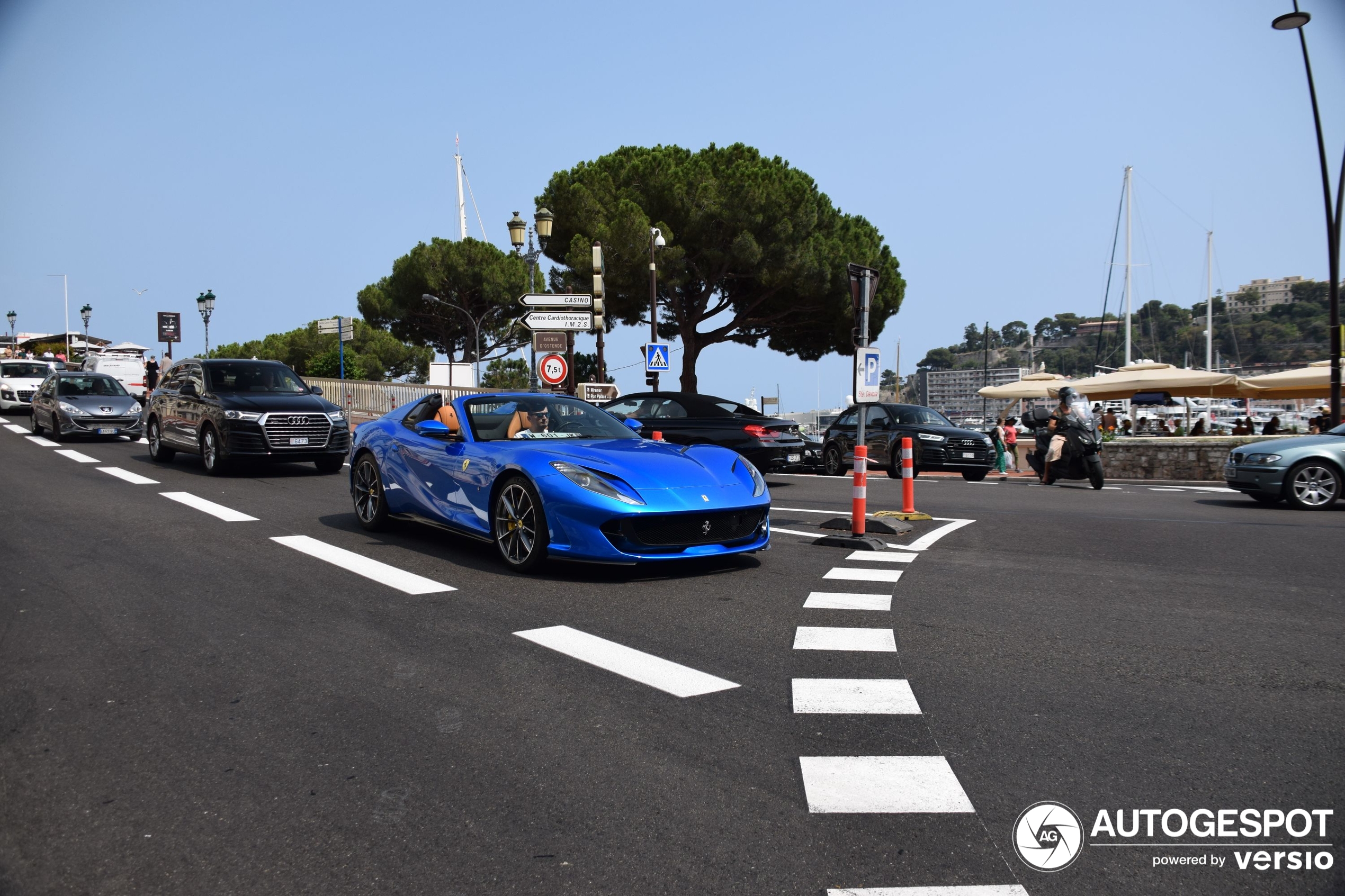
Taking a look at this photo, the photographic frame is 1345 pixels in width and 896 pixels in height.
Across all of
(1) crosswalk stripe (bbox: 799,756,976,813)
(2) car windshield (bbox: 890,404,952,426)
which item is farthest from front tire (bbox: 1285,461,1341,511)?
(1) crosswalk stripe (bbox: 799,756,976,813)

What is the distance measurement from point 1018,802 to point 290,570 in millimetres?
5434

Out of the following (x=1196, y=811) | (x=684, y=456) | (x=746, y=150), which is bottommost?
(x=1196, y=811)

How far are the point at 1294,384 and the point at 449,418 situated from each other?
23.8 metres

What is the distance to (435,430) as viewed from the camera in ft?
25.4

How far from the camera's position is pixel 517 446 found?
289 inches

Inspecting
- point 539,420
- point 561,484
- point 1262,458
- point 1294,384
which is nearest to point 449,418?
point 539,420

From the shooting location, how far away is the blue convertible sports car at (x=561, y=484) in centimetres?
651

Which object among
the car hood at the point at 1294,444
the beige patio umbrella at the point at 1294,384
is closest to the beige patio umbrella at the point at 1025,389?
the beige patio umbrella at the point at 1294,384

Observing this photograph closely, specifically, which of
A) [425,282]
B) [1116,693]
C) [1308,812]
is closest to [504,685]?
[1116,693]

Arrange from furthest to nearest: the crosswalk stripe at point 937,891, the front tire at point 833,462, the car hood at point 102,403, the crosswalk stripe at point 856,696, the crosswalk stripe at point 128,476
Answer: the car hood at point 102,403
the front tire at point 833,462
the crosswalk stripe at point 128,476
the crosswalk stripe at point 856,696
the crosswalk stripe at point 937,891

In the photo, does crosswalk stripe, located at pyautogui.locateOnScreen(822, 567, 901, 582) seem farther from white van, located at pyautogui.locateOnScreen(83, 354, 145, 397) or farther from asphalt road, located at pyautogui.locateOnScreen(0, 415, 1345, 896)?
white van, located at pyautogui.locateOnScreen(83, 354, 145, 397)

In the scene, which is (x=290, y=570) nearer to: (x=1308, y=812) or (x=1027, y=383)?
(x=1308, y=812)

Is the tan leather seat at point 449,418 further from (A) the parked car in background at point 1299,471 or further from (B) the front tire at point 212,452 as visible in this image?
(A) the parked car in background at point 1299,471

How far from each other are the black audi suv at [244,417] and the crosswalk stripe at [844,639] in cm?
1053
